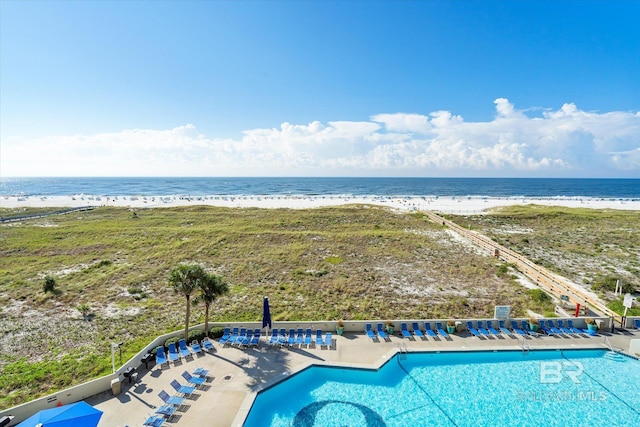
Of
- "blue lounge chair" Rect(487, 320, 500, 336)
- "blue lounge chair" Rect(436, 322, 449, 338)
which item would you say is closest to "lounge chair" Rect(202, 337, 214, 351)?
"blue lounge chair" Rect(436, 322, 449, 338)

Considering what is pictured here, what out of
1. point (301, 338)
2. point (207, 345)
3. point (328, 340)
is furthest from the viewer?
point (301, 338)

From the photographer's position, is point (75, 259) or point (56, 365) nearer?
point (56, 365)

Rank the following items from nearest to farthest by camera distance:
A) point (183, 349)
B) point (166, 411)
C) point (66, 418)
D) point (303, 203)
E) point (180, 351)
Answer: point (66, 418) → point (166, 411) → point (180, 351) → point (183, 349) → point (303, 203)

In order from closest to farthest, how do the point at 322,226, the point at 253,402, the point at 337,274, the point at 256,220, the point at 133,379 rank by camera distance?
the point at 253,402, the point at 133,379, the point at 337,274, the point at 322,226, the point at 256,220

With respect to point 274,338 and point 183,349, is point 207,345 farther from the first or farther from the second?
point 274,338

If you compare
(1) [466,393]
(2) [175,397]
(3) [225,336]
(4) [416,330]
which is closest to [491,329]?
(4) [416,330]

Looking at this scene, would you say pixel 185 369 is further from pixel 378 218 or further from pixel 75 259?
pixel 378 218

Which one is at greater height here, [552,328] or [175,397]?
[552,328]

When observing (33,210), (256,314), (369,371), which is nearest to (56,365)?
(256,314)
